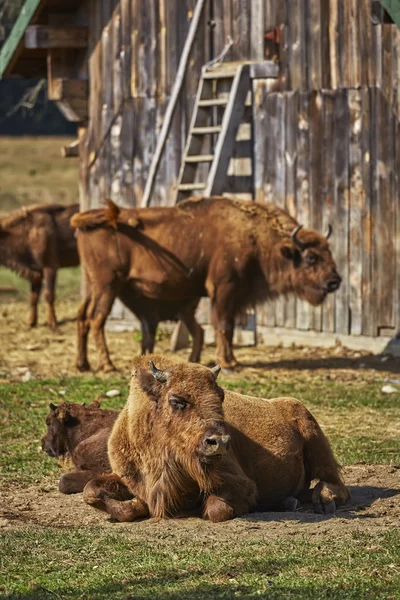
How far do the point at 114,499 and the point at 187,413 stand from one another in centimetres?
91

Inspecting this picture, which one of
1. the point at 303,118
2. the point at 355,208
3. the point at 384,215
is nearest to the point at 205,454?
the point at 384,215

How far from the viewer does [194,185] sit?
16578mm

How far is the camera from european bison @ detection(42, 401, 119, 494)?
28.3ft

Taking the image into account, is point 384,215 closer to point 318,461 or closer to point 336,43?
point 336,43

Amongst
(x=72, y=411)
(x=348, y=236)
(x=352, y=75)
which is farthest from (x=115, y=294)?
(x=72, y=411)

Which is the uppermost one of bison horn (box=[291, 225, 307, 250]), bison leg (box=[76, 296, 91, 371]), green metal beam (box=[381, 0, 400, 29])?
green metal beam (box=[381, 0, 400, 29])

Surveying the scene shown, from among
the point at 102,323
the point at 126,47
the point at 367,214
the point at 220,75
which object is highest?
the point at 126,47

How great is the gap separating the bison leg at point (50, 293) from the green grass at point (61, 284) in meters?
3.51

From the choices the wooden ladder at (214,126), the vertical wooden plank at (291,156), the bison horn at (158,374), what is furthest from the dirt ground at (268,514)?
the wooden ladder at (214,126)

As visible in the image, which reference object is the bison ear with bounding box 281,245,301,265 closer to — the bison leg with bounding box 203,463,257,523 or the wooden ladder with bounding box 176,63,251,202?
the wooden ladder with bounding box 176,63,251,202

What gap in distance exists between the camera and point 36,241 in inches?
837

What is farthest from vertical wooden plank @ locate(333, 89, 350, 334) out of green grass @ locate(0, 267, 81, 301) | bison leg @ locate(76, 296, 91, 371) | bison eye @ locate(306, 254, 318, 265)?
green grass @ locate(0, 267, 81, 301)

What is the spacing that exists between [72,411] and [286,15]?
9.07 metres

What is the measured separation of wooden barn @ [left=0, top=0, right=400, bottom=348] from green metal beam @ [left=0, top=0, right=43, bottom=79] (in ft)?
0.11
